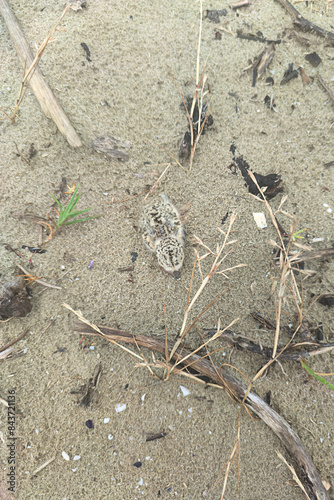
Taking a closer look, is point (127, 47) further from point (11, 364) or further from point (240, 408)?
point (240, 408)

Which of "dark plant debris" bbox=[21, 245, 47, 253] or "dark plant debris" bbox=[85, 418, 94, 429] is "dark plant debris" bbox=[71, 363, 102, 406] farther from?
"dark plant debris" bbox=[21, 245, 47, 253]

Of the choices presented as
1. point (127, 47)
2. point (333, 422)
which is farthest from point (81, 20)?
point (333, 422)

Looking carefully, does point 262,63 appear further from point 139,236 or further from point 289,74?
point 139,236

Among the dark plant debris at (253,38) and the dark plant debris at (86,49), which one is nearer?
the dark plant debris at (86,49)

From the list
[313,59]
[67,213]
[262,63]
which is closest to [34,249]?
[67,213]

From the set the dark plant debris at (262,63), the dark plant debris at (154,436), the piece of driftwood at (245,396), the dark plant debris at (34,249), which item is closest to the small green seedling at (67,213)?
the dark plant debris at (34,249)

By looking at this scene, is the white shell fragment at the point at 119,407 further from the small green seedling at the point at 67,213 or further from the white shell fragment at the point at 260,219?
the white shell fragment at the point at 260,219
